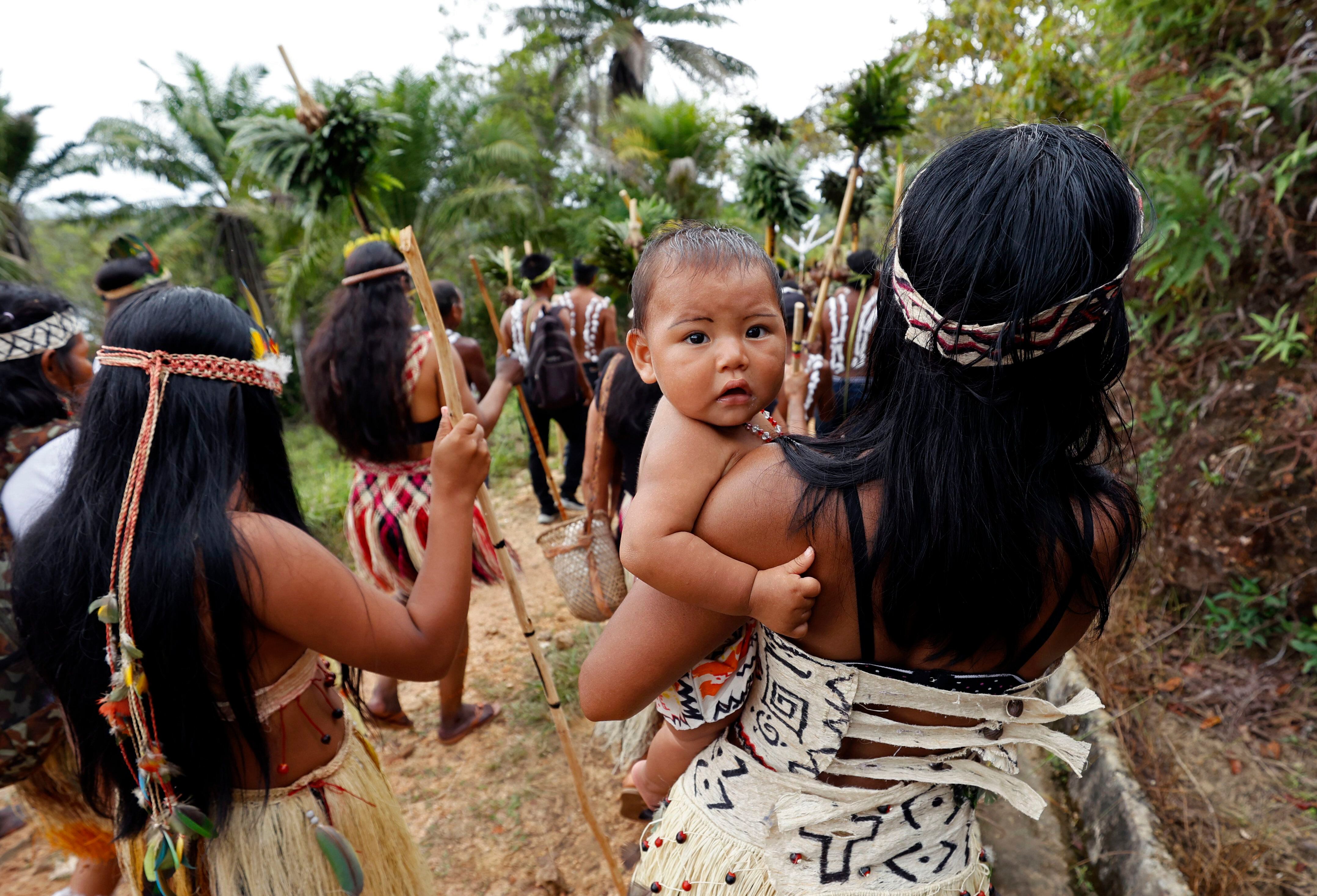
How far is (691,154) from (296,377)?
32.0ft

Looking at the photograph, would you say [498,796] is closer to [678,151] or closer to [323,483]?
[323,483]

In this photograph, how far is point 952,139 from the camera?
1.08m

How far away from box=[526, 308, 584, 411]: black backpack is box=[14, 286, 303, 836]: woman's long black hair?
383 centimetres

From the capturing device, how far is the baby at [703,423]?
1.09 m

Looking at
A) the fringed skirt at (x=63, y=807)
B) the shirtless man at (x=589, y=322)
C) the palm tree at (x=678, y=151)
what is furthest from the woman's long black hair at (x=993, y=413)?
the palm tree at (x=678, y=151)

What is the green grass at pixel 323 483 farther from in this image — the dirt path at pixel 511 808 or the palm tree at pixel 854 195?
the palm tree at pixel 854 195

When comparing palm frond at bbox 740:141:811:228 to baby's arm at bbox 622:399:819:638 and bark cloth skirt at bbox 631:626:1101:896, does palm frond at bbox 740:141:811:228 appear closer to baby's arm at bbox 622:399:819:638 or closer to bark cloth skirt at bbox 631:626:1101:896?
baby's arm at bbox 622:399:819:638

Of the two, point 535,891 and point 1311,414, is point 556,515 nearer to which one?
point 535,891

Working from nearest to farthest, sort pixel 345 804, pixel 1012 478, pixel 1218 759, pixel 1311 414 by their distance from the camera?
pixel 1012 478
pixel 345 804
pixel 1218 759
pixel 1311 414

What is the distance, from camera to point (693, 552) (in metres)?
1.08

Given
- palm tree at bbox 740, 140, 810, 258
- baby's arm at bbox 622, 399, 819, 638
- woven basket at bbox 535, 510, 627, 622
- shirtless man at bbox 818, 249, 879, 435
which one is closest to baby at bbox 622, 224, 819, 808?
baby's arm at bbox 622, 399, 819, 638

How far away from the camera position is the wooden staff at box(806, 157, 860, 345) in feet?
8.26

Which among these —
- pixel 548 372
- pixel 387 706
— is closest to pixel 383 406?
pixel 387 706

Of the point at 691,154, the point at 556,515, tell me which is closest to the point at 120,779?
the point at 556,515
